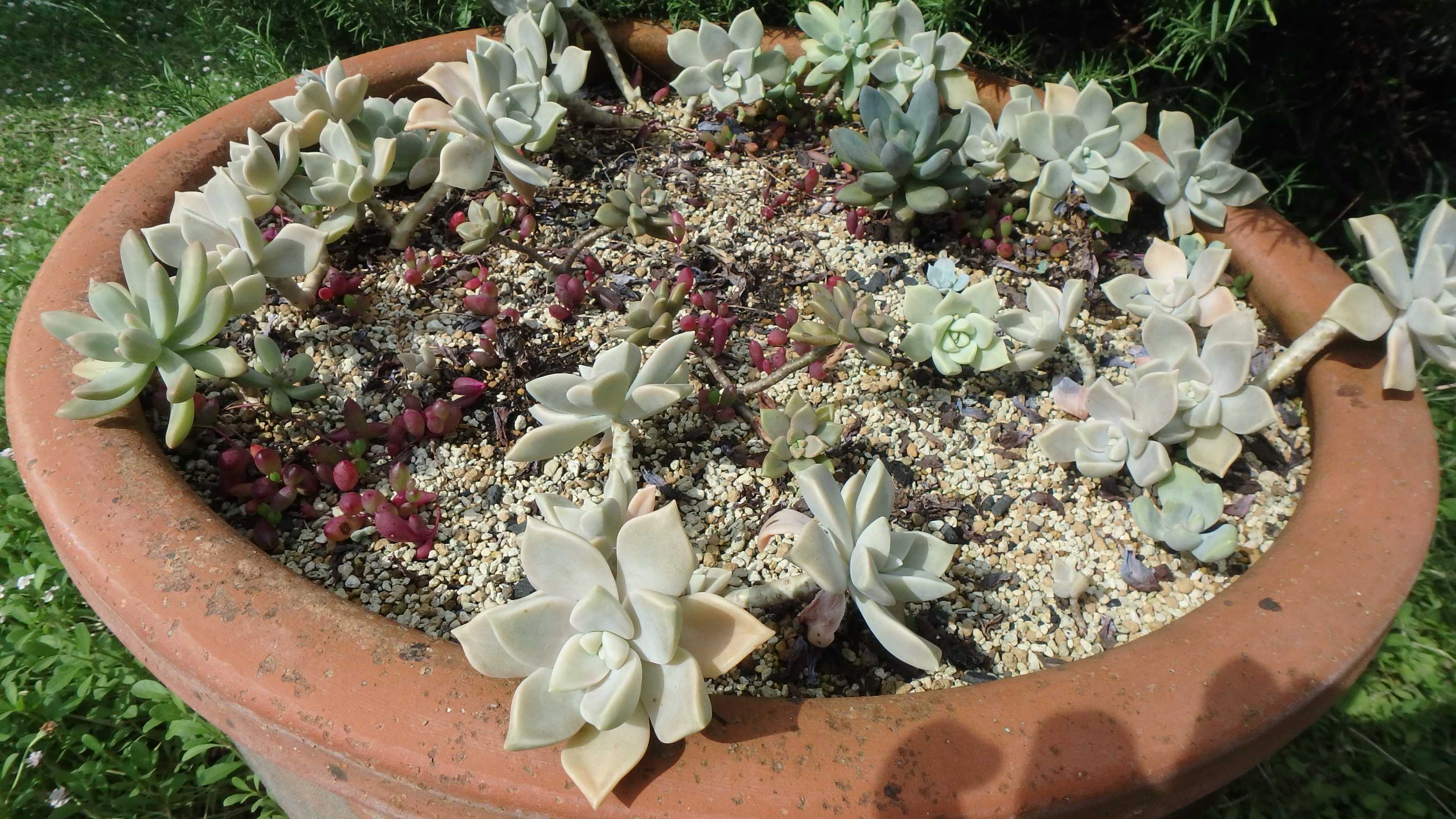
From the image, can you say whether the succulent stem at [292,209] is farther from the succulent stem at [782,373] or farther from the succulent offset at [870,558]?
the succulent offset at [870,558]

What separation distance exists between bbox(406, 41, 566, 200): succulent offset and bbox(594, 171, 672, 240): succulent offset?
10 centimetres

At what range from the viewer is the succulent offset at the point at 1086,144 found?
122 centimetres

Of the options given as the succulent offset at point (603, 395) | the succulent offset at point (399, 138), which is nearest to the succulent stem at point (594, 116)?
the succulent offset at point (399, 138)

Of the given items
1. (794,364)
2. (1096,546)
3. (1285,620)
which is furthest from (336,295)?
(1285,620)

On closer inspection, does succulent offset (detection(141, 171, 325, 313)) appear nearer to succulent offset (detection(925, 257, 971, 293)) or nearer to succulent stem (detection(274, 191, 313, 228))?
succulent stem (detection(274, 191, 313, 228))

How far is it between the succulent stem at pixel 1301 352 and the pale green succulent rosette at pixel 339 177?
3.91ft

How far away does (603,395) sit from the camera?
90 cm

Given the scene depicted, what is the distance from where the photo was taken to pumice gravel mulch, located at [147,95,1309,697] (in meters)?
0.96

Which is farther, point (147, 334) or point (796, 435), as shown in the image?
point (796, 435)

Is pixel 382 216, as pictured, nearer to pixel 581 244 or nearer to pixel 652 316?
pixel 581 244

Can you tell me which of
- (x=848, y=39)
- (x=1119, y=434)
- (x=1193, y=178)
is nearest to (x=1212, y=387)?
(x=1119, y=434)

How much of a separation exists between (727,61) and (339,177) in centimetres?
66

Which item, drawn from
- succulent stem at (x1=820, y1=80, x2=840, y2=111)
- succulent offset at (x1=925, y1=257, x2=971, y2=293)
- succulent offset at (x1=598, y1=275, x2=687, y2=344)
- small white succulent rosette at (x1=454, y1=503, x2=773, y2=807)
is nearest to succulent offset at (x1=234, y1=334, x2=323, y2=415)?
succulent offset at (x1=598, y1=275, x2=687, y2=344)

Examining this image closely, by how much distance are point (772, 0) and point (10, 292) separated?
1560 mm
